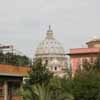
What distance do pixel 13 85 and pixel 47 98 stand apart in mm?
10012

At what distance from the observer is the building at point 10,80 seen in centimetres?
4241

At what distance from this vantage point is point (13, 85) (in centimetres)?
4531

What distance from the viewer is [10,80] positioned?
4397cm

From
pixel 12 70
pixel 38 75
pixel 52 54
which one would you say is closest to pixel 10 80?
pixel 12 70

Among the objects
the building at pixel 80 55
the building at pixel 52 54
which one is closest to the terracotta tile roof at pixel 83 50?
the building at pixel 80 55

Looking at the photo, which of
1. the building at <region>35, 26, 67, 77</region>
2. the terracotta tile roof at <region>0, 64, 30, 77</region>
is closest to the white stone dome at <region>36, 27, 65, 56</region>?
the building at <region>35, 26, 67, 77</region>

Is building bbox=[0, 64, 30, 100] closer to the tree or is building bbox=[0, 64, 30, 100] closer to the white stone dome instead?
the tree

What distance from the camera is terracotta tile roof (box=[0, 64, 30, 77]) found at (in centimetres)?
4180

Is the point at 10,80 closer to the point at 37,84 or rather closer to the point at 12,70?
the point at 12,70

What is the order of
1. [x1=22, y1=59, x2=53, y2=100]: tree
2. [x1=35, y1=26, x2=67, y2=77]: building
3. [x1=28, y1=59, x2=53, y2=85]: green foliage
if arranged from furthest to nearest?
[x1=35, y1=26, x2=67, y2=77]: building < [x1=28, y1=59, x2=53, y2=85]: green foliage < [x1=22, y1=59, x2=53, y2=100]: tree

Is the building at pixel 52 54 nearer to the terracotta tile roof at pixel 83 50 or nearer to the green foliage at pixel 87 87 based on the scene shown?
the terracotta tile roof at pixel 83 50

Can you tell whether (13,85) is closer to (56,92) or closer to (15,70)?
(15,70)

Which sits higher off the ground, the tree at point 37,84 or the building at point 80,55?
the building at point 80,55

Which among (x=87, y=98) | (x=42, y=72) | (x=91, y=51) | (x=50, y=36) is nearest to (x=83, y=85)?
(x=87, y=98)
